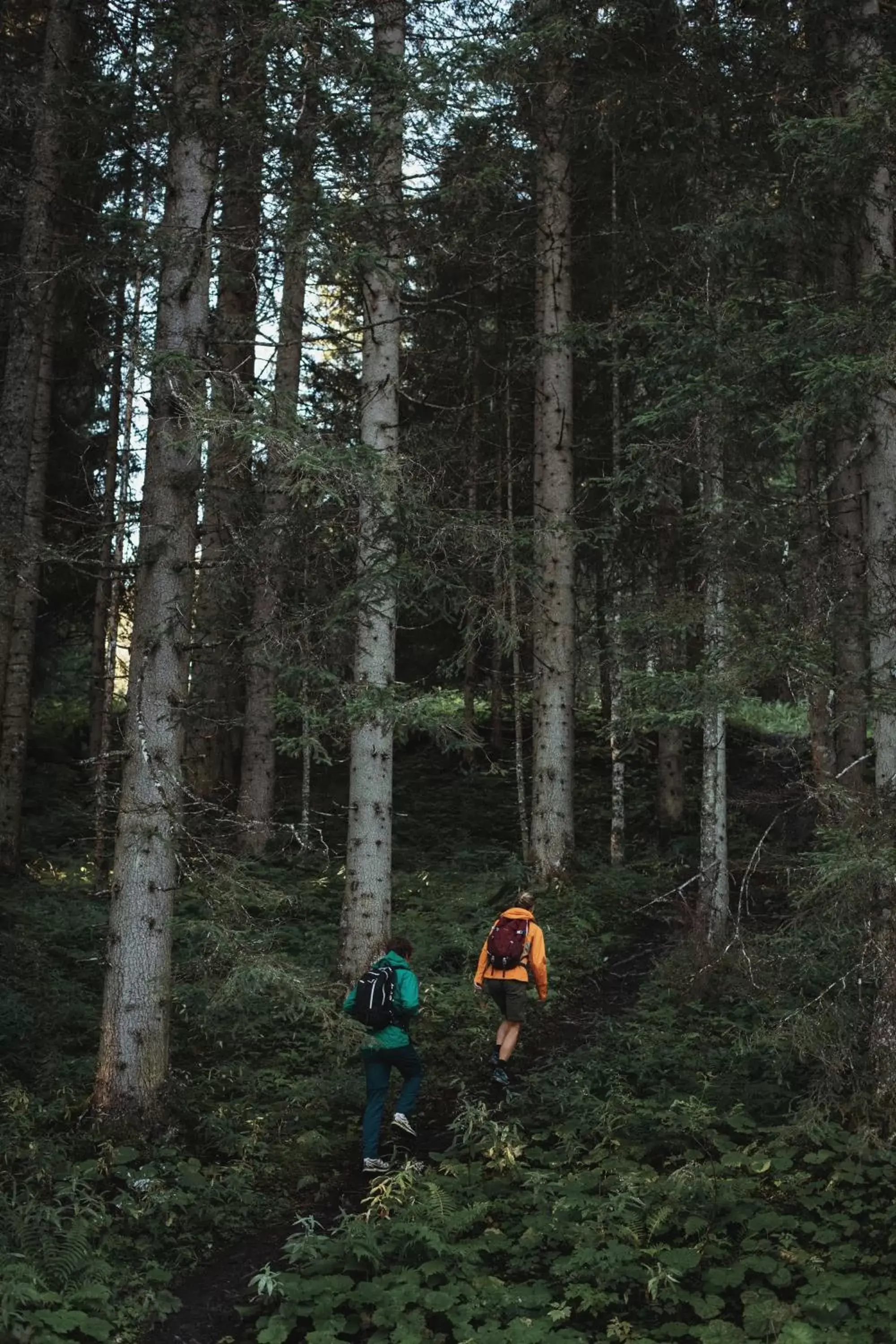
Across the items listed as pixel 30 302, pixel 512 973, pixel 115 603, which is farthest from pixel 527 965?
pixel 30 302

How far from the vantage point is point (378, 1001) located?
8867 mm

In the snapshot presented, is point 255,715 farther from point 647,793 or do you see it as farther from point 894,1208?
point 894,1208

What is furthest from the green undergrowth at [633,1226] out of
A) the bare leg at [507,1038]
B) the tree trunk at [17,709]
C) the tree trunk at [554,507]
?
the tree trunk at [17,709]

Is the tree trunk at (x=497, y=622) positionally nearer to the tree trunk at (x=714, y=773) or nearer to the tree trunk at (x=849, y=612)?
the tree trunk at (x=714, y=773)

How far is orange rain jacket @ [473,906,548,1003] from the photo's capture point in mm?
10422

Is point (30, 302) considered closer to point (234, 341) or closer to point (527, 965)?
point (234, 341)

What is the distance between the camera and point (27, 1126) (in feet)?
27.2

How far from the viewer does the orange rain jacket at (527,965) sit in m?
10.4

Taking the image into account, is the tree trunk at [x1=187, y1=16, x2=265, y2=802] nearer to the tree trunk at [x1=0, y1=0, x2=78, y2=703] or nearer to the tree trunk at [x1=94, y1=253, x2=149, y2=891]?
the tree trunk at [x1=94, y1=253, x2=149, y2=891]

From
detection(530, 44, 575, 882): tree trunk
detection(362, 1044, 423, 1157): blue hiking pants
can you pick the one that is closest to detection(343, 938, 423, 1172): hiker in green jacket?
detection(362, 1044, 423, 1157): blue hiking pants

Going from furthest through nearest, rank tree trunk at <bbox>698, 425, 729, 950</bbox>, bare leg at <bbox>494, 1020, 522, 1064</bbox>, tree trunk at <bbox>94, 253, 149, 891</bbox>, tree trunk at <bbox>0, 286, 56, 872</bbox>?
tree trunk at <bbox>0, 286, 56, 872</bbox> → tree trunk at <bbox>94, 253, 149, 891</bbox> → tree trunk at <bbox>698, 425, 729, 950</bbox> → bare leg at <bbox>494, 1020, 522, 1064</bbox>

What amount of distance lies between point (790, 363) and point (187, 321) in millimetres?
5666

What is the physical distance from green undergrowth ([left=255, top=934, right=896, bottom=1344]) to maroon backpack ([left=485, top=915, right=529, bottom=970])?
124 centimetres

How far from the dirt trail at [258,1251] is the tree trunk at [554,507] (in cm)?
443
